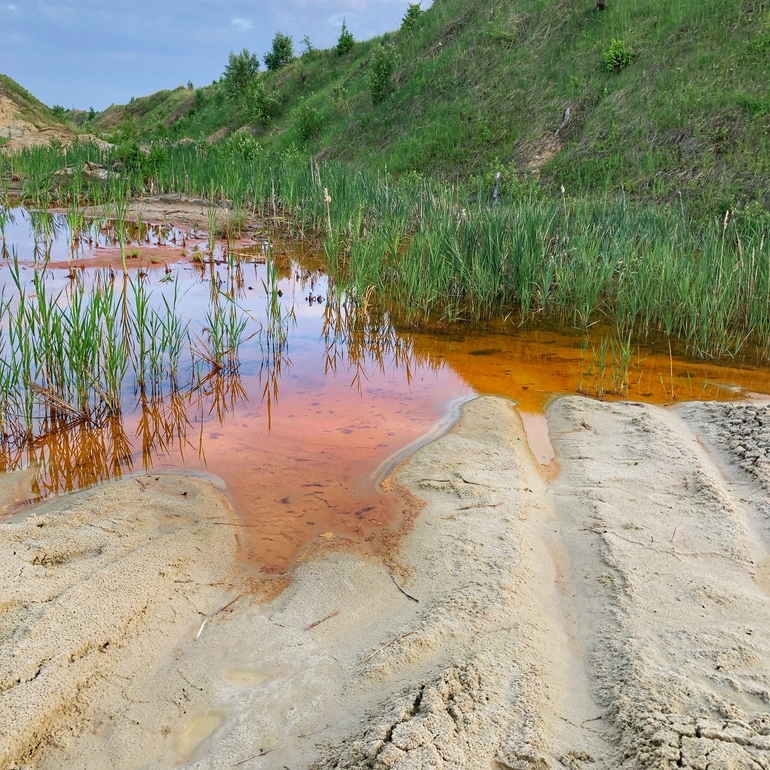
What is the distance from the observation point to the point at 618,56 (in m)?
14.8

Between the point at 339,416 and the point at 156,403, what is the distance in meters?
1.14

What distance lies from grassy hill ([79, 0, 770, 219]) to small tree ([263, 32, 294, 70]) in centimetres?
1050

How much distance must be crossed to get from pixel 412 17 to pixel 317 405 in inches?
953

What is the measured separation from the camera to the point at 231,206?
35.1ft

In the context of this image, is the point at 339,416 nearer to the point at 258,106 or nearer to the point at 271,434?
the point at 271,434

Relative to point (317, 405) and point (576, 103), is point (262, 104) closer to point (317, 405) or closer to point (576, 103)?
point (576, 103)

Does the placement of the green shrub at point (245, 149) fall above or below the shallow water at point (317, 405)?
above

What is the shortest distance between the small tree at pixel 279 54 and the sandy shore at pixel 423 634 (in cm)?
3477

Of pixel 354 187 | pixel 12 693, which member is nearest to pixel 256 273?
pixel 354 187

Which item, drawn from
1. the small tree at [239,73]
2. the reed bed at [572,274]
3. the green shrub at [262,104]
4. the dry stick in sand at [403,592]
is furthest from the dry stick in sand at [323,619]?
the small tree at [239,73]

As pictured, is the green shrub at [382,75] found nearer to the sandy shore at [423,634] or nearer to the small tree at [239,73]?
the small tree at [239,73]

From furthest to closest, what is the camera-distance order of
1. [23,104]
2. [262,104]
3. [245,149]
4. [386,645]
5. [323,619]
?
[262,104] → [23,104] → [245,149] → [323,619] → [386,645]

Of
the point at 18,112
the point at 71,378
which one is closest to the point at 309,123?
the point at 18,112

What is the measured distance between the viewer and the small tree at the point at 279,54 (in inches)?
1313
